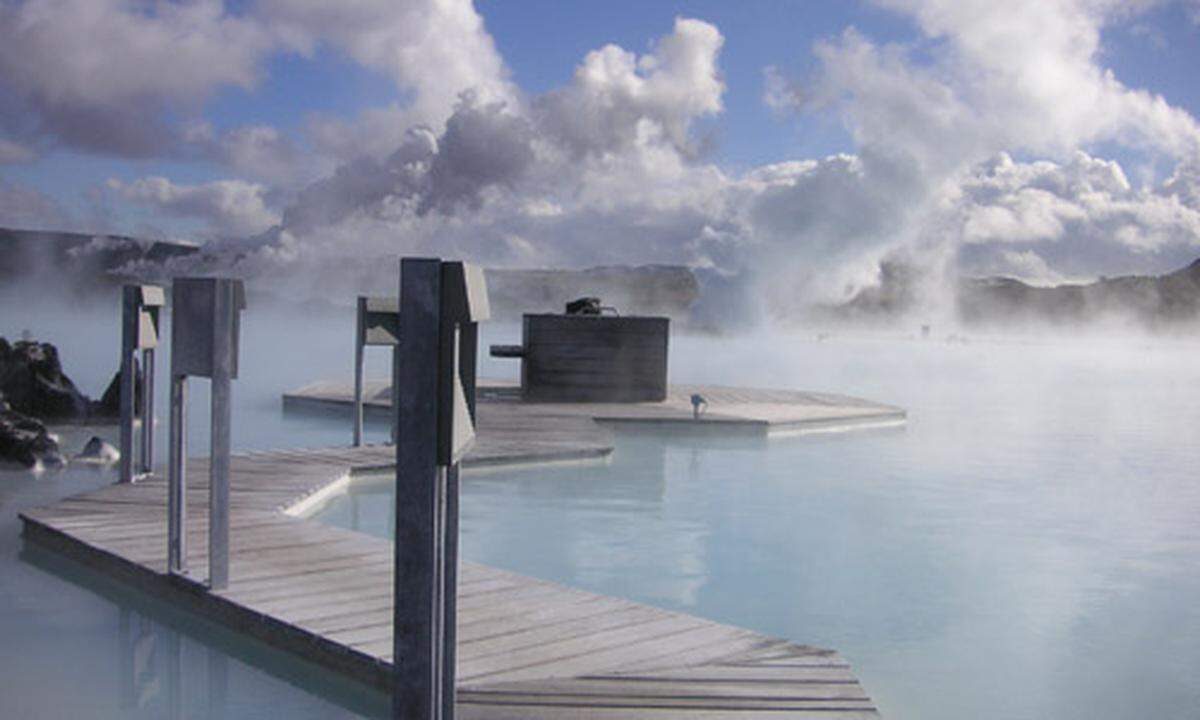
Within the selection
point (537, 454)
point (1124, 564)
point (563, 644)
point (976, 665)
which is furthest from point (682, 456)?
point (563, 644)

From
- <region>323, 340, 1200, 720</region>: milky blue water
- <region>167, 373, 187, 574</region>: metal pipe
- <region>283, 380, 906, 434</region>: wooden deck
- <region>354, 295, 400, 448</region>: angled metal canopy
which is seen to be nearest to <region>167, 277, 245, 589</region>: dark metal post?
<region>167, 373, 187, 574</region>: metal pipe

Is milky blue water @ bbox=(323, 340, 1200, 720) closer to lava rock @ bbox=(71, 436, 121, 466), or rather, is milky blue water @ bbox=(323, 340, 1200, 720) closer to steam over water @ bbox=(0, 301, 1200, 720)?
steam over water @ bbox=(0, 301, 1200, 720)

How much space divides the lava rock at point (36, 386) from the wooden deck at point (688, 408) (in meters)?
2.44

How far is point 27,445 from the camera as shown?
8.43 m

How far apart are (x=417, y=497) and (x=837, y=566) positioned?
13.0 ft

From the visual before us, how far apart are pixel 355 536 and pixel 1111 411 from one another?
588 inches

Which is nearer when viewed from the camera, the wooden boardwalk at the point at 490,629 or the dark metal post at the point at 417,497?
the dark metal post at the point at 417,497

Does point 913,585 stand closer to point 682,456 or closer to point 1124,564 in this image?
point 1124,564

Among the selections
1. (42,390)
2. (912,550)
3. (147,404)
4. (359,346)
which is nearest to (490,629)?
(912,550)

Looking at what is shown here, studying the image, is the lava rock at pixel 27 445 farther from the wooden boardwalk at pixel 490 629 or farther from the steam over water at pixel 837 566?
the wooden boardwalk at pixel 490 629

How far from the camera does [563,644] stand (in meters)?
3.69

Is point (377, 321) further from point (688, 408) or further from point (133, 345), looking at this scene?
point (688, 408)

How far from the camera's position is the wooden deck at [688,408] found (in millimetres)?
11336

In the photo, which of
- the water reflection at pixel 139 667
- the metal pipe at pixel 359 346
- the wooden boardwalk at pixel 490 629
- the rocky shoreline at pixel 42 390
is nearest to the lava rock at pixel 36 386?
the rocky shoreline at pixel 42 390
